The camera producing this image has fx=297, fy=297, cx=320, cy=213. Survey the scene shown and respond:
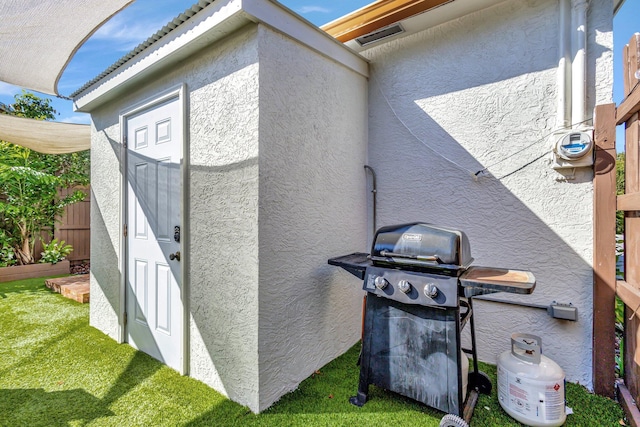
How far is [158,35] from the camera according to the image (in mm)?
3211

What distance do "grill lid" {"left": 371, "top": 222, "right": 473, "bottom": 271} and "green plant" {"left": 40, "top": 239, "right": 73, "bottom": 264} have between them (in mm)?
9320

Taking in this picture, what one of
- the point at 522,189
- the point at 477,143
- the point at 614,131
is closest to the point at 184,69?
the point at 477,143

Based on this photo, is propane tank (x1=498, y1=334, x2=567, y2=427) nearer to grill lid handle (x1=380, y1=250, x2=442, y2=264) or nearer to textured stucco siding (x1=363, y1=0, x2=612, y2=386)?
textured stucco siding (x1=363, y1=0, x2=612, y2=386)

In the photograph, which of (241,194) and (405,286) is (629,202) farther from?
(241,194)

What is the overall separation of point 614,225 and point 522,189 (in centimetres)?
80

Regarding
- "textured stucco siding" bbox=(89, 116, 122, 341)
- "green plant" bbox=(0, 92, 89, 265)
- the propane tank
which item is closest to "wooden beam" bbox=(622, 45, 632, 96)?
the propane tank

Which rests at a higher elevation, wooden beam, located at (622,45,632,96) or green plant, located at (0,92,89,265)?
wooden beam, located at (622,45,632,96)

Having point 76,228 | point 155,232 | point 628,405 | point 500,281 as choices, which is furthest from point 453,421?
point 76,228

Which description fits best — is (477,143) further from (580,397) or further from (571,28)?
(580,397)

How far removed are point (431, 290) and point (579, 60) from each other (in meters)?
2.68

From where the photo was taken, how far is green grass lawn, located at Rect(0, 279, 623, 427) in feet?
8.28

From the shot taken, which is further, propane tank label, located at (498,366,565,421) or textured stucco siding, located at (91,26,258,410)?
textured stucco siding, located at (91,26,258,410)

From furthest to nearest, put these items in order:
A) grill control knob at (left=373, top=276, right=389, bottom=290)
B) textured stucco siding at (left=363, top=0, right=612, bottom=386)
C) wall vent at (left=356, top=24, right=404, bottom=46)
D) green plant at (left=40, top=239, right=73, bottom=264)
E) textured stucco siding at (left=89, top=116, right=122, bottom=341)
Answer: green plant at (left=40, top=239, right=73, bottom=264), textured stucco siding at (left=89, top=116, right=122, bottom=341), wall vent at (left=356, top=24, right=404, bottom=46), textured stucco siding at (left=363, top=0, right=612, bottom=386), grill control knob at (left=373, top=276, right=389, bottom=290)

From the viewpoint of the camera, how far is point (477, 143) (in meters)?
3.45
